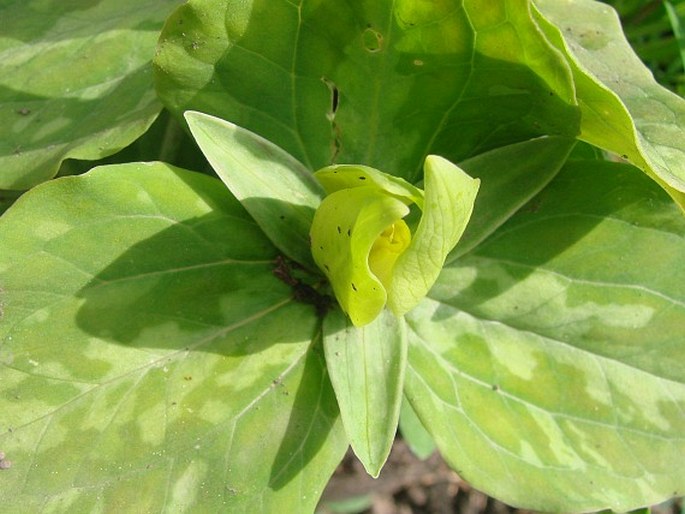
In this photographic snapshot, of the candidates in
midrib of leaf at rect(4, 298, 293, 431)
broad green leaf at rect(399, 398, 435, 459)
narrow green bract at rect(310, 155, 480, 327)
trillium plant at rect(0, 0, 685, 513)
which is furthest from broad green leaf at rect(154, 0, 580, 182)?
broad green leaf at rect(399, 398, 435, 459)

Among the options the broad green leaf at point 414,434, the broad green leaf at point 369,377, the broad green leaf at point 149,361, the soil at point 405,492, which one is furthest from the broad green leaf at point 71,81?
the soil at point 405,492

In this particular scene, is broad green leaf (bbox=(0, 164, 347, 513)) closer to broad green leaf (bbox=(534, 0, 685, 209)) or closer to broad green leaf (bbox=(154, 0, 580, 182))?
broad green leaf (bbox=(154, 0, 580, 182))

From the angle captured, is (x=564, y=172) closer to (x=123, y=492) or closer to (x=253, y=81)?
(x=253, y=81)

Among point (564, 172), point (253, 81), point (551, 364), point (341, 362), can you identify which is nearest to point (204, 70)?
point (253, 81)

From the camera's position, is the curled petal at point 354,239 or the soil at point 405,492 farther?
the soil at point 405,492

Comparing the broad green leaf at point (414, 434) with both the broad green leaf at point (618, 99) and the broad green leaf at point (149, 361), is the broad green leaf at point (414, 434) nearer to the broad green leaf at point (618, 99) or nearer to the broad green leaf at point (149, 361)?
the broad green leaf at point (149, 361)
